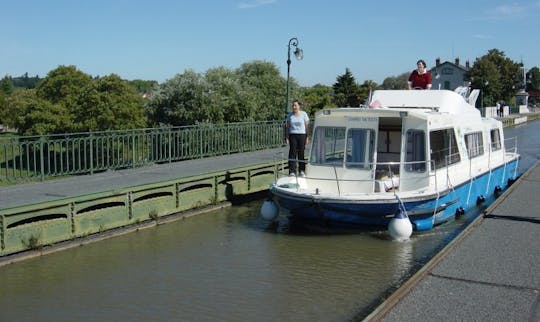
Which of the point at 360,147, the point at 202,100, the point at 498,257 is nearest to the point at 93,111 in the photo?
the point at 202,100

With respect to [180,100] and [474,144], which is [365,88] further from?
[474,144]

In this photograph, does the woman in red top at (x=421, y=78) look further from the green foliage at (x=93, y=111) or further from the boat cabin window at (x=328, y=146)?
the green foliage at (x=93, y=111)

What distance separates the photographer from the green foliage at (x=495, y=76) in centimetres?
7819

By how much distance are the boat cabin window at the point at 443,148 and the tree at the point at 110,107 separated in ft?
58.8

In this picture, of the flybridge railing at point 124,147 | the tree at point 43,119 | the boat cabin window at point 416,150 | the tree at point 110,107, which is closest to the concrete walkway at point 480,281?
the boat cabin window at point 416,150

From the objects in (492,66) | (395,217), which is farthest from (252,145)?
(492,66)

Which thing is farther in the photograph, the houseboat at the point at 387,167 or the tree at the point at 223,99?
the tree at the point at 223,99

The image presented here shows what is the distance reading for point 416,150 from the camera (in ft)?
42.8

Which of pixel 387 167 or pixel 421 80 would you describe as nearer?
pixel 387 167

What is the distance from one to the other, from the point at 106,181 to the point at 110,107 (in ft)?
57.7

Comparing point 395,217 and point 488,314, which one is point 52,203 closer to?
point 395,217

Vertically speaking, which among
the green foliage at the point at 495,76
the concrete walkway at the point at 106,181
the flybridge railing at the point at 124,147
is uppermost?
the green foliage at the point at 495,76

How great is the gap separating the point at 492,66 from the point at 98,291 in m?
79.1

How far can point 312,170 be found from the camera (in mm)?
13750
